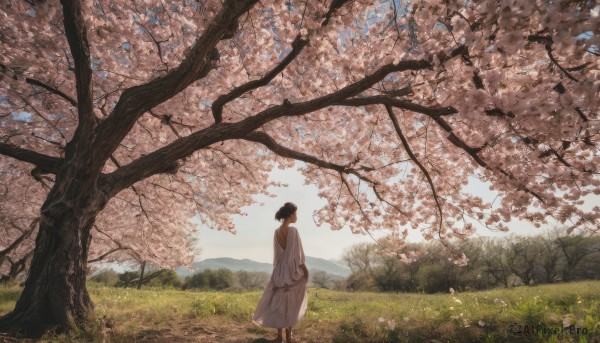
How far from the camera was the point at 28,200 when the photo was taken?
46.1 ft

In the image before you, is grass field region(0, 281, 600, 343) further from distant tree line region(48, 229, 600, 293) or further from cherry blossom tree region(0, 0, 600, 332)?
distant tree line region(48, 229, 600, 293)

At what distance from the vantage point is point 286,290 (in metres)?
5.54

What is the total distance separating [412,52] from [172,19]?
5.78m

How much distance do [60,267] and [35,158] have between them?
2229 millimetres

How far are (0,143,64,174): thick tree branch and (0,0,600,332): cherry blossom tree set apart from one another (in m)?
0.03

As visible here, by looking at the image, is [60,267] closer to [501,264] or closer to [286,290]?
[286,290]

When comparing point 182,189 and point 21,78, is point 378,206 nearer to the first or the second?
point 182,189

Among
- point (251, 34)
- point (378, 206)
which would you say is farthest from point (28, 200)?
point (378, 206)

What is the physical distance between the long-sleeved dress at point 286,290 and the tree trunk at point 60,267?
115 inches

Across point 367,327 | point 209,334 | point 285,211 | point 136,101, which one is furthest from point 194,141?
point 367,327

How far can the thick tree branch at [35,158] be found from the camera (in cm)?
579

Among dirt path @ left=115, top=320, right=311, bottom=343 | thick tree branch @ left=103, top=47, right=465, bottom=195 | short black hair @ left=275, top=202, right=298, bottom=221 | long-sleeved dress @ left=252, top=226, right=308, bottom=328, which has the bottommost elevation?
dirt path @ left=115, top=320, right=311, bottom=343

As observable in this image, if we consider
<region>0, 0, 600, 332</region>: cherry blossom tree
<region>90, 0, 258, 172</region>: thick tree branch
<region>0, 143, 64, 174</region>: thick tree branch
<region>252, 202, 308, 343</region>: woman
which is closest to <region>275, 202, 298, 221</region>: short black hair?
<region>252, 202, 308, 343</region>: woman

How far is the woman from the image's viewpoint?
5.38 m
